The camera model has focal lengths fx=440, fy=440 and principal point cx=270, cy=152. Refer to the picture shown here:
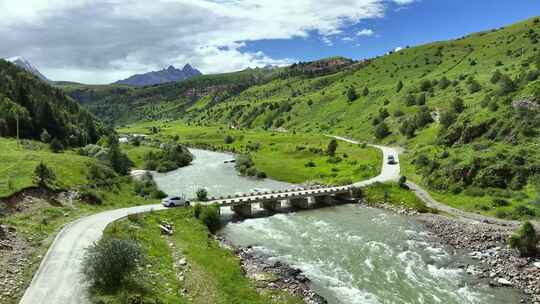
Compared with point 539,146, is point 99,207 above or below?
below

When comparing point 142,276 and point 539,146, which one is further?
point 539,146

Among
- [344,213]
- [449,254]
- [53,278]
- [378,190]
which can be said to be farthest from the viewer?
[378,190]

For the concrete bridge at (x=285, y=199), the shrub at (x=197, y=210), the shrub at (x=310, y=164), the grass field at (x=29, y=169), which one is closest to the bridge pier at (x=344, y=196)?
the concrete bridge at (x=285, y=199)

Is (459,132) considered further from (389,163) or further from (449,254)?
(449,254)

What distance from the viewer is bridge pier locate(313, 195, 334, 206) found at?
7831cm

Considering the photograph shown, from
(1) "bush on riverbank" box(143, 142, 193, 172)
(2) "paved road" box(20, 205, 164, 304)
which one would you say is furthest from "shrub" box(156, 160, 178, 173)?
(2) "paved road" box(20, 205, 164, 304)

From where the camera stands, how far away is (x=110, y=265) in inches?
1315

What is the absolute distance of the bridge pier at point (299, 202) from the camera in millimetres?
76044

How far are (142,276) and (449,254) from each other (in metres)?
34.4

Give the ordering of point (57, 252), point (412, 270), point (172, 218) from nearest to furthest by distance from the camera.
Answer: point (57, 252), point (412, 270), point (172, 218)

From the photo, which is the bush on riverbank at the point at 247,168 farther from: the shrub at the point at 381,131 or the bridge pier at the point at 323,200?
the shrub at the point at 381,131

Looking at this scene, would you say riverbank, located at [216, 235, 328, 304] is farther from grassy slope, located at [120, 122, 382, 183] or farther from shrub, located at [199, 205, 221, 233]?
grassy slope, located at [120, 122, 382, 183]

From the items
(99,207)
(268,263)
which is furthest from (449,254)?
(99,207)

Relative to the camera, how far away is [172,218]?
59188mm
